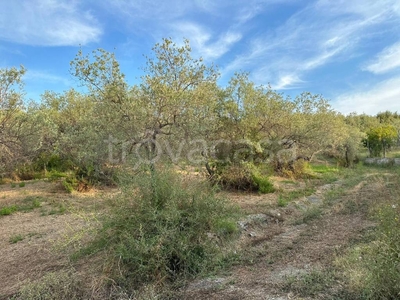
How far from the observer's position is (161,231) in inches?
142

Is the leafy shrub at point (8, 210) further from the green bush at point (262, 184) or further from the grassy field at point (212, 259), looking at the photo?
the green bush at point (262, 184)

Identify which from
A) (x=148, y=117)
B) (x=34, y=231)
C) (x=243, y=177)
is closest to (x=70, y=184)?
(x=34, y=231)

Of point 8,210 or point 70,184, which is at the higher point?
point 70,184

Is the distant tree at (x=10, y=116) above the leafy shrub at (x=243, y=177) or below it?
above

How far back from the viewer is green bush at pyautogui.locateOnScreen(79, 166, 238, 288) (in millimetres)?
3490

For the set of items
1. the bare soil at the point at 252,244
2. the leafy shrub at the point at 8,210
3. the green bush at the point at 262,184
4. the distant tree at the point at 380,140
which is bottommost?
the bare soil at the point at 252,244

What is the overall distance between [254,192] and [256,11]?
20.2 ft

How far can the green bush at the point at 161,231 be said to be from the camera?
11.5ft

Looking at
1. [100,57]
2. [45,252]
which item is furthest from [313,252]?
[100,57]

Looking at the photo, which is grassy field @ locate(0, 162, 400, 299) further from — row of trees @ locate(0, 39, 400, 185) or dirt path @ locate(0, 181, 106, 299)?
row of trees @ locate(0, 39, 400, 185)

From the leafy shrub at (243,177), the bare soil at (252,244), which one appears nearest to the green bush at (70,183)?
the bare soil at (252,244)

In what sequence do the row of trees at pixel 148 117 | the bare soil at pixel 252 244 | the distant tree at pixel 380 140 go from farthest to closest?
the distant tree at pixel 380 140
the row of trees at pixel 148 117
the bare soil at pixel 252 244

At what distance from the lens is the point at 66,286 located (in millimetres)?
3277

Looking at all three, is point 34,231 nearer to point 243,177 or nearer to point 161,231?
point 161,231
